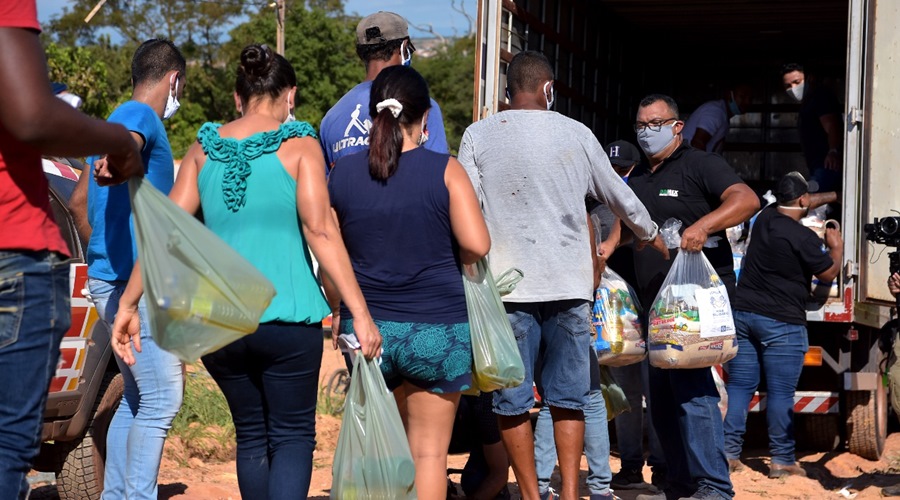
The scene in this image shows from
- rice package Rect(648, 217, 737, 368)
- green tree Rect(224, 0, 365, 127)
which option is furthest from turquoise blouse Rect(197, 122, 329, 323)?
green tree Rect(224, 0, 365, 127)

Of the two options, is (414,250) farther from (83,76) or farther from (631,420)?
(83,76)

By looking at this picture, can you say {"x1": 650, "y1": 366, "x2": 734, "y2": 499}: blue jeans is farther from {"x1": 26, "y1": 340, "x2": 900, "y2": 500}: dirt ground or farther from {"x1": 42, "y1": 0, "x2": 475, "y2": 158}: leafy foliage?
{"x1": 42, "y1": 0, "x2": 475, "y2": 158}: leafy foliage

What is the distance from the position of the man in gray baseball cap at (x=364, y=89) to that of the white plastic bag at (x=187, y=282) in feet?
4.85

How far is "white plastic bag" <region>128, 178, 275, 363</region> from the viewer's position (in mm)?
3010

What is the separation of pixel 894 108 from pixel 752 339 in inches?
63.2

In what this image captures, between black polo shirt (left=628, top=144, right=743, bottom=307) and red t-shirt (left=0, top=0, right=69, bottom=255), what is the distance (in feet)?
10.6

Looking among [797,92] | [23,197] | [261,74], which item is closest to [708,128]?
[797,92]

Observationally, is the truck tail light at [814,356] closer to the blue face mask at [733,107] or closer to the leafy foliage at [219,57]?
the blue face mask at [733,107]

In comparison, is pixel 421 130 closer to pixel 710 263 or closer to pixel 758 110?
pixel 710 263

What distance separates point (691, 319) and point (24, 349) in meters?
3.07

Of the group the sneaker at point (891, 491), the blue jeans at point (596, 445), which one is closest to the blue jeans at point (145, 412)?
the blue jeans at point (596, 445)

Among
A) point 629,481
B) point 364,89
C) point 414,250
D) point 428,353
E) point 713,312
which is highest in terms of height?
point 364,89

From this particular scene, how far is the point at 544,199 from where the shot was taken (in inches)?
180

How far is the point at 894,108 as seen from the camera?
6.70 metres
